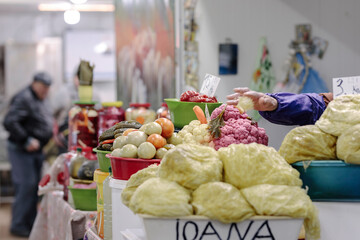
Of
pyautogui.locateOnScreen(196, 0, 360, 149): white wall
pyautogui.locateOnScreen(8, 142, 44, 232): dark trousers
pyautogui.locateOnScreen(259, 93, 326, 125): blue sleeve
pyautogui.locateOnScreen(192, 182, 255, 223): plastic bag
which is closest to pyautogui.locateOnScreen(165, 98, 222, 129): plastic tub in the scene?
pyautogui.locateOnScreen(259, 93, 326, 125): blue sleeve

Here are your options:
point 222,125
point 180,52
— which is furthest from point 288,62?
point 222,125

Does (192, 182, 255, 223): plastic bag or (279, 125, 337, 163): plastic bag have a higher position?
(279, 125, 337, 163): plastic bag

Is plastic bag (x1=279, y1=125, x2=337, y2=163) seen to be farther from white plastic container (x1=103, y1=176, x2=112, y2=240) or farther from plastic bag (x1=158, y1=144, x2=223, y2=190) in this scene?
white plastic container (x1=103, y1=176, x2=112, y2=240)

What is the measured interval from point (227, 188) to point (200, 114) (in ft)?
2.37

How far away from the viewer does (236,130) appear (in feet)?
5.97

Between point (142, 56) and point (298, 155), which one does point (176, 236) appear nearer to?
point (298, 155)

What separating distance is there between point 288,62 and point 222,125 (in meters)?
Result: 2.98

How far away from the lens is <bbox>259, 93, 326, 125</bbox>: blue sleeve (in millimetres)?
2340

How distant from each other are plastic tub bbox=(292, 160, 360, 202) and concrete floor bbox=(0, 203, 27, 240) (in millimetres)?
5347

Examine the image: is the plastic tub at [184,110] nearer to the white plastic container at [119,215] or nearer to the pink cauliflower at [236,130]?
the pink cauliflower at [236,130]

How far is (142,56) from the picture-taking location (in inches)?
188

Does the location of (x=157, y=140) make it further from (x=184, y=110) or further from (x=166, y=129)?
(x=184, y=110)

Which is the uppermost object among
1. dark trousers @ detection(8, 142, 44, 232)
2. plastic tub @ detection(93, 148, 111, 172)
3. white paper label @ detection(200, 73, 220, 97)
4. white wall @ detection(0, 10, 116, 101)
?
white wall @ detection(0, 10, 116, 101)

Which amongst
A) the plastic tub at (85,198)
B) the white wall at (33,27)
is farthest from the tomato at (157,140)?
the white wall at (33,27)
